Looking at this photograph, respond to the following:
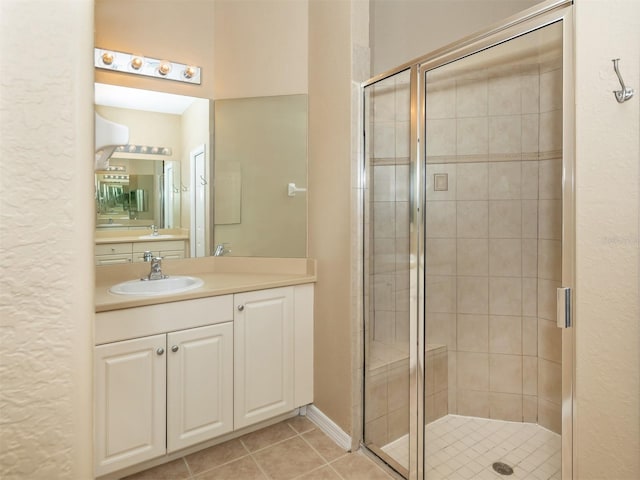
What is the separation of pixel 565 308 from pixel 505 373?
1.10 metres

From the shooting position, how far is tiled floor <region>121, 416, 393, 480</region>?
1.81 metres

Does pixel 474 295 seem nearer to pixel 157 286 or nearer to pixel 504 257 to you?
pixel 504 257

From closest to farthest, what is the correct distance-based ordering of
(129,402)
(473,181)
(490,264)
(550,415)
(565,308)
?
(565,308) → (550,415) → (129,402) → (473,181) → (490,264)

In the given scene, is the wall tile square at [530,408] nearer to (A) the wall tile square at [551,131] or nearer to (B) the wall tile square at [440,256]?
(B) the wall tile square at [440,256]

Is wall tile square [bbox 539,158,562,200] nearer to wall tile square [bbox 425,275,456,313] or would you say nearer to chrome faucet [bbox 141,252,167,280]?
wall tile square [bbox 425,275,456,313]

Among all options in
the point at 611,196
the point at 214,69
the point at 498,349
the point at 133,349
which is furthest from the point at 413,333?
the point at 214,69

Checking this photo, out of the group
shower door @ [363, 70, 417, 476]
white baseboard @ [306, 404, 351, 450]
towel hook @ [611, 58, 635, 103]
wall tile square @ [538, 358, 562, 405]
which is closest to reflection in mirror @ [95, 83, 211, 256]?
shower door @ [363, 70, 417, 476]

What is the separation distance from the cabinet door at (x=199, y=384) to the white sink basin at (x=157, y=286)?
0.27 metres

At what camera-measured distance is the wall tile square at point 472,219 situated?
79.4 inches

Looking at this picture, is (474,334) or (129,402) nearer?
(129,402)

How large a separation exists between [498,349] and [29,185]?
89.4 inches

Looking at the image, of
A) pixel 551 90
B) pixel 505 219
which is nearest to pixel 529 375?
pixel 505 219

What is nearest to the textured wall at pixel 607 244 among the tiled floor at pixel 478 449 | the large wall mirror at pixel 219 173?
the tiled floor at pixel 478 449

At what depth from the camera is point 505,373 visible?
2088 millimetres
